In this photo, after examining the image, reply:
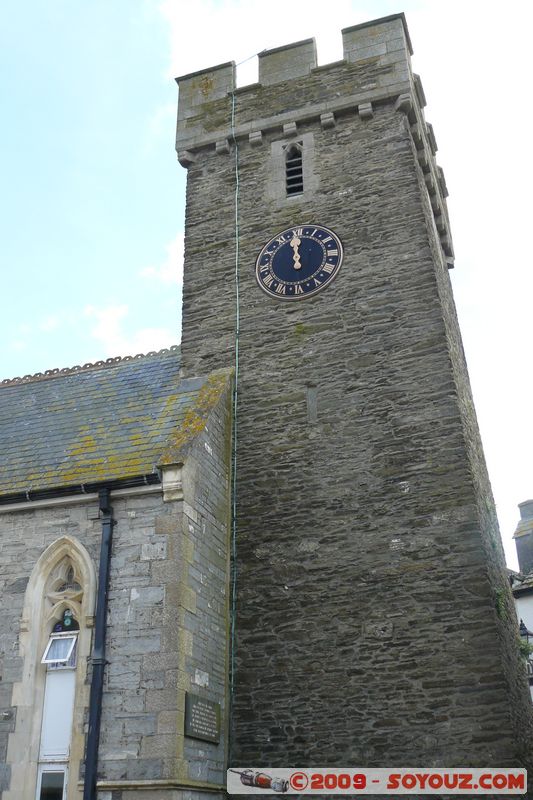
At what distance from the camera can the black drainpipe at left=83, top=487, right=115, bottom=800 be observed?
9.66m

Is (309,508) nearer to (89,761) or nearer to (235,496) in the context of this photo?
(235,496)

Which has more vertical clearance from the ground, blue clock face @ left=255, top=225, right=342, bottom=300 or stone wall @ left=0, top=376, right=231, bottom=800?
blue clock face @ left=255, top=225, right=342, bottom=300

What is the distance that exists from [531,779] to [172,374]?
342 inches

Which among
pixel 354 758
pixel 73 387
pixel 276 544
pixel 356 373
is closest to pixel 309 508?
pixel 276 544

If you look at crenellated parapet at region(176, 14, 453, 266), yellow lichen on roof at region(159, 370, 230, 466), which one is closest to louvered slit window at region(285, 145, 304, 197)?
crenellated parapet at region(176, 14, 453, 266)

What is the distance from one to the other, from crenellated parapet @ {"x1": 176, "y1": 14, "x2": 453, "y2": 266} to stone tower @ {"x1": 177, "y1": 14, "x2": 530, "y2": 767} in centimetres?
4

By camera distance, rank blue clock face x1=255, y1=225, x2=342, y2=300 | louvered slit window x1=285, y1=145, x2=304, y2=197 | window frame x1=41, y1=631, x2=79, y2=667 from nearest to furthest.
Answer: window frame x1=41, y1=631, x2=79, y2=667
blue clock face x1=255, y1=225, x2=342, y2=300
louvered slit window x1=285, y1=145, x2=304, y2=197

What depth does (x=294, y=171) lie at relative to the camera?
16.2 m


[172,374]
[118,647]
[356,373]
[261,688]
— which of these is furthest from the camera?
[172,374]

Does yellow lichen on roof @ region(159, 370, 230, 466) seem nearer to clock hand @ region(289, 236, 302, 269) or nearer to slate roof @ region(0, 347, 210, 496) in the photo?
slate roof @ region(0, 347, 210, 496)

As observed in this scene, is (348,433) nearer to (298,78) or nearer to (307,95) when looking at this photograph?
(307,95)

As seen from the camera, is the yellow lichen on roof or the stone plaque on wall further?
the yellow lichen on roof

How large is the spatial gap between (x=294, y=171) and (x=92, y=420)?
20.9 ft

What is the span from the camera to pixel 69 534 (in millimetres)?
11430
